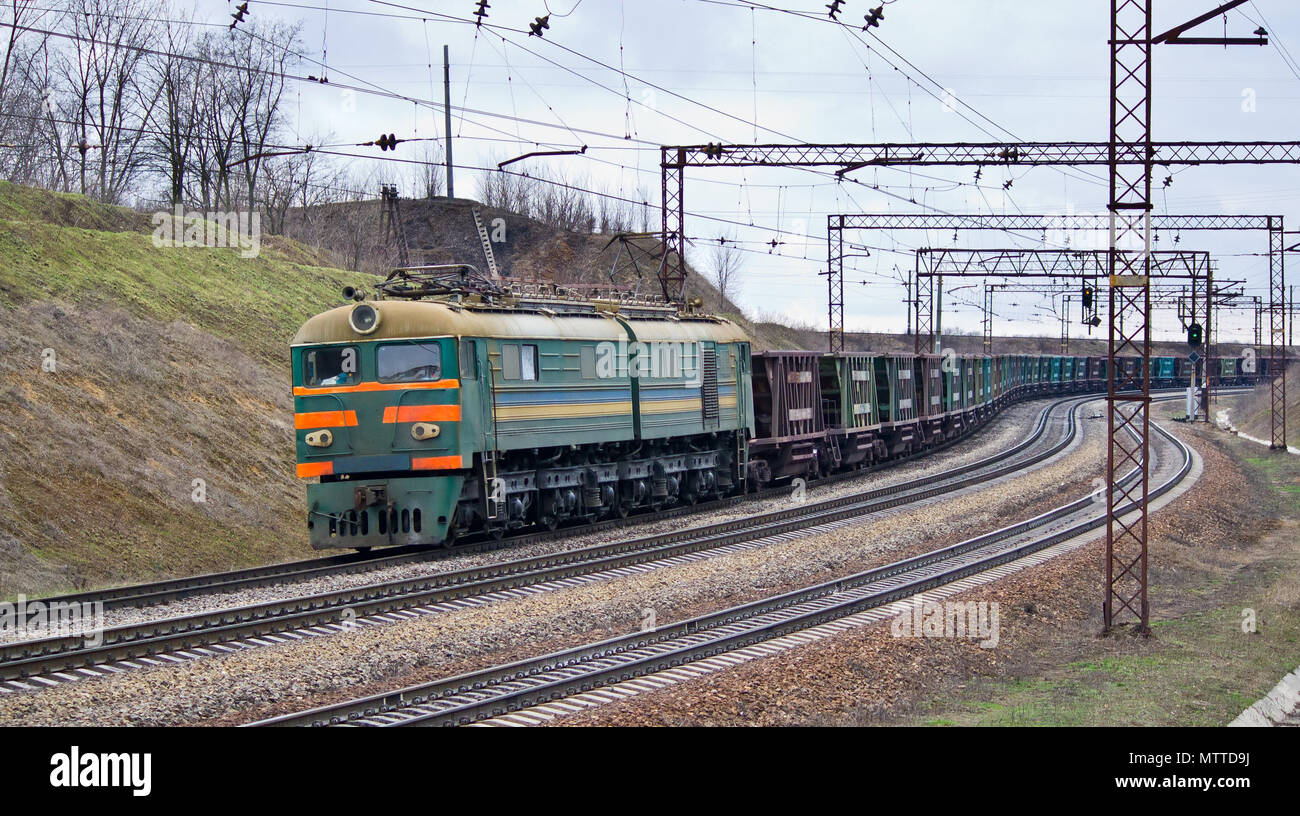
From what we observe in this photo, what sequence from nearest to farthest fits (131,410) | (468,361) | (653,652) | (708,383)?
(653,652)
(468,361)
(131,410)
(708,383)

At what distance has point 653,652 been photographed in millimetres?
13445

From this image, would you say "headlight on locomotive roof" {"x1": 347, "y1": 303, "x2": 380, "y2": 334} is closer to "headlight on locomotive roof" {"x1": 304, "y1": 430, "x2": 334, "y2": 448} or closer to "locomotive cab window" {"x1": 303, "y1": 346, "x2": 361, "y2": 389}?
"locomotive cab window" {"x1": 303, "y1": 346, "x2": 361, "y2": 389}

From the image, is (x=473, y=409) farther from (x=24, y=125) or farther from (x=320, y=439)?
(x=24, y=125)

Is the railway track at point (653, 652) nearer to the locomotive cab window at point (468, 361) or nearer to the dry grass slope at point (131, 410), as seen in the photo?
the locomotive cab window at point (468, 361)

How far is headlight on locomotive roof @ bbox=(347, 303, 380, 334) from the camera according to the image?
19.0 meters

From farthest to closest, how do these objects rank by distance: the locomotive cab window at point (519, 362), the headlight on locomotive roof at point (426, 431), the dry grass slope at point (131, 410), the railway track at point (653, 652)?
the locomotive cab window at point (519, 362) → the headlight on locomotive roof at point (426, 431) → the dry grass slope at point (131, 410) → the railway track at point (653, 652)

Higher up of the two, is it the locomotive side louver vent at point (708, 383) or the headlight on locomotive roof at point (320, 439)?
the locomotive side louver vent at point (708, 383)

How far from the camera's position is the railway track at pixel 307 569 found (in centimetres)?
1498

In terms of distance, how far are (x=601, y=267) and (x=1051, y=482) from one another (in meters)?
42.1

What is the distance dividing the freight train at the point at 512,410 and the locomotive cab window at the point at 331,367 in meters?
0.03

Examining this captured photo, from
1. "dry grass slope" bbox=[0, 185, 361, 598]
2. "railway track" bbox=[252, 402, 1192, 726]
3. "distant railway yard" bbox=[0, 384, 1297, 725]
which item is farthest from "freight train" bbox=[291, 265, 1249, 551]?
"railway track" bbox=[252, 402, 1192, 726]

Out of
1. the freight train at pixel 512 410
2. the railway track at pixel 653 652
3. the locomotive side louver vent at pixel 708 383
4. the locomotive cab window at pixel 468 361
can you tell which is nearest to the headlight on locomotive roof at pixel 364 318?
the freight train at pixel 512 410

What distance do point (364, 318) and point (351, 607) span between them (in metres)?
5.79

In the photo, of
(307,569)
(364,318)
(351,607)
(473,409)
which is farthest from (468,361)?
(351,607)
